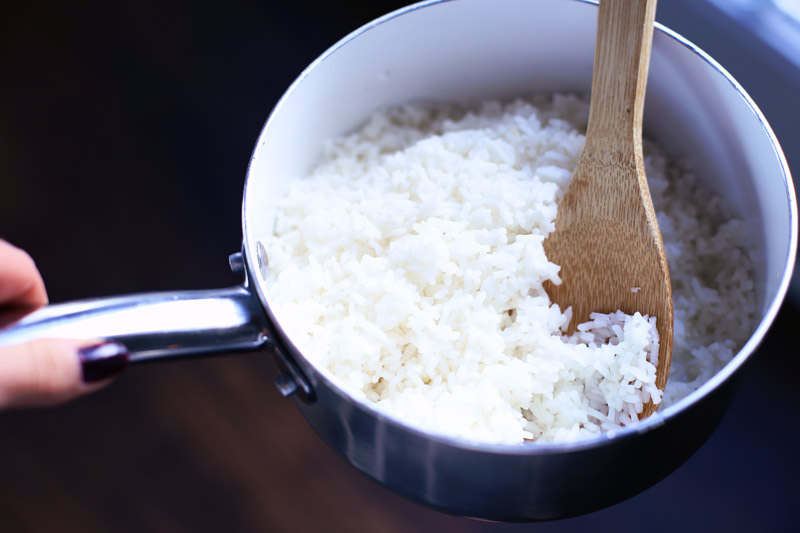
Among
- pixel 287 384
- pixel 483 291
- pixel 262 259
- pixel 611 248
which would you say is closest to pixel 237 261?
pixel 262 259

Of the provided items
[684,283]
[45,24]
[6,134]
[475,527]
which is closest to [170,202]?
[6,134]

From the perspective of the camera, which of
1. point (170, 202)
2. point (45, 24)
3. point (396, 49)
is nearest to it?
point (396, 49)

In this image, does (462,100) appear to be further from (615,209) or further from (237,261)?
(237,261)

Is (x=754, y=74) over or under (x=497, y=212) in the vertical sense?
over

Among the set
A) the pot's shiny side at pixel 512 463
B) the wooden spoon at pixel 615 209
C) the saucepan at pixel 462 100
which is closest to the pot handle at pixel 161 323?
the saucepan at pixel 462 100

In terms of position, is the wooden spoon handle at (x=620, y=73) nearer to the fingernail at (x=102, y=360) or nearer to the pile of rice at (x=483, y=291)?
the pile of rice at (x=483, y=291)

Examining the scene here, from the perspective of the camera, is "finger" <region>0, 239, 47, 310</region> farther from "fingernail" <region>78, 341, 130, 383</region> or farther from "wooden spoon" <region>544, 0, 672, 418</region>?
"wooden spoon" <region>544, 0, 672, 418</region>

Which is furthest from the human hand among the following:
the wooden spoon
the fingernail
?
the wooden spoon

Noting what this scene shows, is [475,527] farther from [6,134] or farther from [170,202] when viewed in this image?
[6,134]
